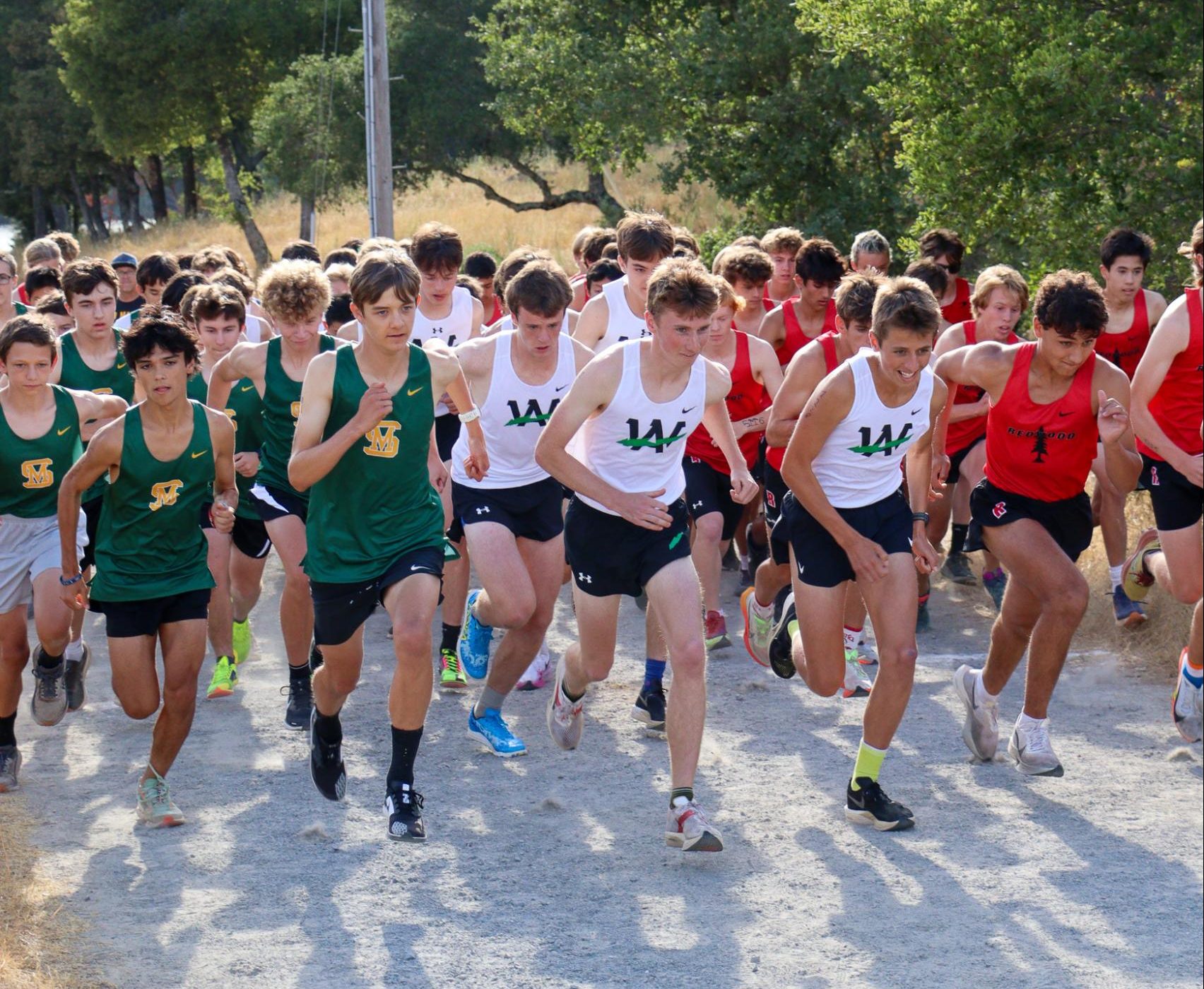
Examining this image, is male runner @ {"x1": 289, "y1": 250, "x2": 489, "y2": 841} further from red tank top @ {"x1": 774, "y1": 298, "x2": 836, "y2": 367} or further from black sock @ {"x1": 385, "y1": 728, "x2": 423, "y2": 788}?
red tank top @ {"x1": 774, "y1": 298, "x2": 836, "y2": 367}

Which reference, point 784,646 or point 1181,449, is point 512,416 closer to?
point 784,646

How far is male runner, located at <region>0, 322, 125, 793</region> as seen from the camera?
648 cm

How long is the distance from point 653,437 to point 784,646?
161cm

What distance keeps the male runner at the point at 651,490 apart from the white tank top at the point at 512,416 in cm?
72

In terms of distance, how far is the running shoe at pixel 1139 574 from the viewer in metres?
7.88

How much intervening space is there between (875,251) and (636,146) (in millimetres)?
10242

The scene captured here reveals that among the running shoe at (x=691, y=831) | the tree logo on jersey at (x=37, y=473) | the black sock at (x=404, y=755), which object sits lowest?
the running shoe at (x=691, y=831)

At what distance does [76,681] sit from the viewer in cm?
734

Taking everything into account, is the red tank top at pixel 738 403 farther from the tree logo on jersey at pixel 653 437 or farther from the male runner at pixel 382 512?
the male runner at pixel 382 512

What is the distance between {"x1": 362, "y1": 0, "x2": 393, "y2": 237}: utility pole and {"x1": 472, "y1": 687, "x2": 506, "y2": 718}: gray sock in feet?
35.9

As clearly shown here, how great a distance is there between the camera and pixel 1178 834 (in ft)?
18.5

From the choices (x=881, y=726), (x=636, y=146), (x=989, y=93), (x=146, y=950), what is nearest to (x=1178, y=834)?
(x=881, y=726)

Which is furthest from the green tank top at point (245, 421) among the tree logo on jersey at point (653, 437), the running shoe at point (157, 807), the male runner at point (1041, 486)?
the male runner at point (1041, 486)

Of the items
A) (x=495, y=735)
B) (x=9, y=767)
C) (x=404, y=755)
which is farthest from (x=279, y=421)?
(x=404, y=755)
